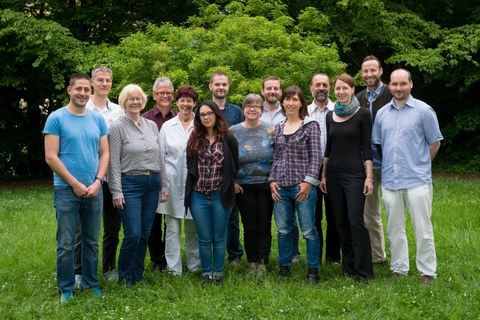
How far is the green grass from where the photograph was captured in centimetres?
497

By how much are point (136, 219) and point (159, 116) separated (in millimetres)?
1462

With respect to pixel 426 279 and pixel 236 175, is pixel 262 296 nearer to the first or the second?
pixel 236 175

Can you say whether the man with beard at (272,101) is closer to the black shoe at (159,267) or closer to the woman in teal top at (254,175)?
the woman in teal top at (254,175)

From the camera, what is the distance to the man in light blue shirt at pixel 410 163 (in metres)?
5.77

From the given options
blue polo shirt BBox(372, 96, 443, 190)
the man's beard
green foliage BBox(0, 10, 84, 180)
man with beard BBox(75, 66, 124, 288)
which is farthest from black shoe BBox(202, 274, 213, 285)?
green foliage BBox(0, 10, 84, 180)

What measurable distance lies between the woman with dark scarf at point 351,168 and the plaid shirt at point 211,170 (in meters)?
1.17

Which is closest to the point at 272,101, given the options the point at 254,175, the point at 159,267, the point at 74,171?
the point at 254,175

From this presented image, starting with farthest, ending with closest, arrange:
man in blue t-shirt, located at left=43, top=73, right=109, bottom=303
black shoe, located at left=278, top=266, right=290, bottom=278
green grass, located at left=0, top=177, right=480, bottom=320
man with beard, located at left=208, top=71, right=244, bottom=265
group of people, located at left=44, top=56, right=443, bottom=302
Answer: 1. man with beard, located at left=208, top=71, right=244, bottom=265
2. black shoe, located at left=278, top=266, right=290, bottom=278
3. group of people, located at left=44, top=56, right=443, bottom=302
4. man in blue t-shirt, located at left=43, top=73, right=109, bottom=303
5. green grass, located at left=0, top=177, right=480, bottom=320

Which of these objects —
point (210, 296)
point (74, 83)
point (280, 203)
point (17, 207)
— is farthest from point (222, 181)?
point (17, 207)

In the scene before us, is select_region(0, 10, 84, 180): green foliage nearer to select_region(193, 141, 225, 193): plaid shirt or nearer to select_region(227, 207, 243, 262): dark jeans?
select_region(227, 207, 243, 262): dark jeans

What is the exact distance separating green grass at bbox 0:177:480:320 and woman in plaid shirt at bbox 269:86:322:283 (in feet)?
1.32

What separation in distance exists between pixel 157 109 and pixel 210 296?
242 centimetres

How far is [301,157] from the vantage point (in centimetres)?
596

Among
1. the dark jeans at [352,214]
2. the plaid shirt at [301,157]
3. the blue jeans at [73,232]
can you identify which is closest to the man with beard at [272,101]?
the plaid shirt at [301,157]
